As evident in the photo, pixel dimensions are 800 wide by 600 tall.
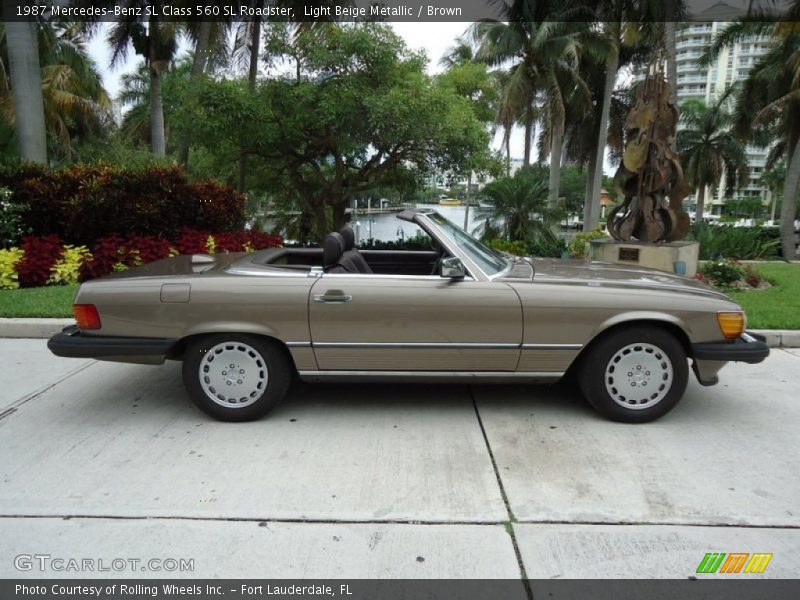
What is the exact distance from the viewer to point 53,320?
6.23 metres

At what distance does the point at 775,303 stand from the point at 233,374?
6.73 m

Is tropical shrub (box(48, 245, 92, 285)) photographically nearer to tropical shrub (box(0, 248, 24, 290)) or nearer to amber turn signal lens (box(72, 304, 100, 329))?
tropical shrub (box(0, 248, 24, 290))

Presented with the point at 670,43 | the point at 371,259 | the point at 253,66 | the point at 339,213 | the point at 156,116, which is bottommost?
the point at 371,259

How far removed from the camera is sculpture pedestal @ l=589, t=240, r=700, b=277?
29.9 feet

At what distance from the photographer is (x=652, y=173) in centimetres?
966

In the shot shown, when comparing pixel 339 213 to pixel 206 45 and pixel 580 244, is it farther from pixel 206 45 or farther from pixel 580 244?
pixel 206 45

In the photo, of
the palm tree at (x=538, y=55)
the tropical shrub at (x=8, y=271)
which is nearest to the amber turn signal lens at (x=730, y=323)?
the tropical shrub at (x=8, y=271)

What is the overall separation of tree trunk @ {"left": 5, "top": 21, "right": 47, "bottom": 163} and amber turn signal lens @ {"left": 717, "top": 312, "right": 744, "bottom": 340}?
10.9 metres

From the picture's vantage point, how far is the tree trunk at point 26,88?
401 inches

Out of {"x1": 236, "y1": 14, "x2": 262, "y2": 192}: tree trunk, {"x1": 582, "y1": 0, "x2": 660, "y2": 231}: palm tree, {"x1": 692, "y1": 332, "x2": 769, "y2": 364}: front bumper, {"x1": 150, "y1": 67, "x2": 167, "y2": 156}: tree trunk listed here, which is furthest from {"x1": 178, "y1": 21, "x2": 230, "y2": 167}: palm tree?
{"x1": 692, "y1": 332, "x2": 769, "y2": 364}: front bumper

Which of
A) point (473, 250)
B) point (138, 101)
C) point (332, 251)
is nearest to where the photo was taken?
point (332, 251)

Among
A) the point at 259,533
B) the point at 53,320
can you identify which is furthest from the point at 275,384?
the point at 53,320

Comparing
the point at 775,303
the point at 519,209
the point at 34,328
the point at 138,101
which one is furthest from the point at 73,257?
the point at 138,101

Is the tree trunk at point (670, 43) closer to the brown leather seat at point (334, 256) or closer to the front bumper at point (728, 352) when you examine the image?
the front bumper at point (728, 352)
